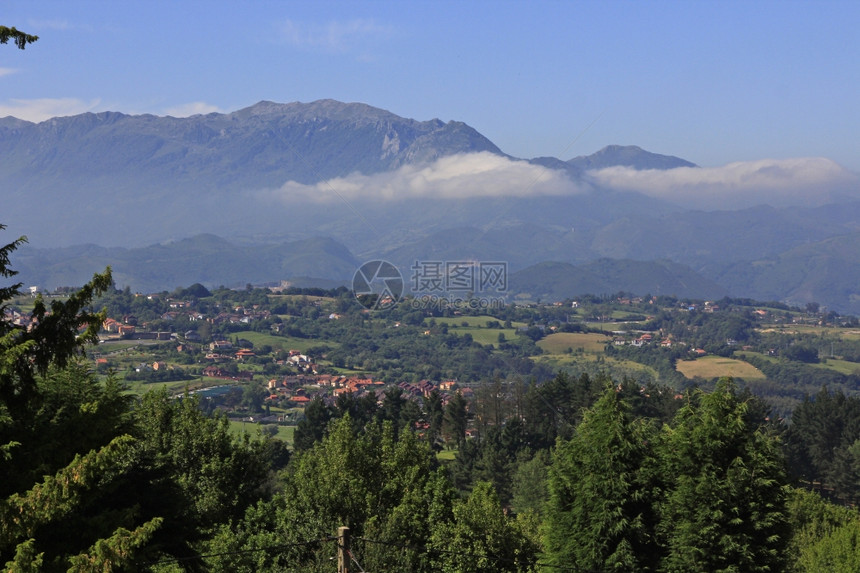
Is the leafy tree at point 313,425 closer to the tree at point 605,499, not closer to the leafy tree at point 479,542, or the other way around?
the leafy tree at point 479,542

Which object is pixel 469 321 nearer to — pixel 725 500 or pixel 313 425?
pixel 313 425

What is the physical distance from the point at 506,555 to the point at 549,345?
113 meters

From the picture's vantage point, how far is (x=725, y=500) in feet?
43.6

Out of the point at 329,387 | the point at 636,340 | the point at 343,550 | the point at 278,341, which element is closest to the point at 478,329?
the point at 636,340

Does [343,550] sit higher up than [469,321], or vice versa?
[343,550]

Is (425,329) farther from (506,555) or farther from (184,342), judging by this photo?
(506,555)

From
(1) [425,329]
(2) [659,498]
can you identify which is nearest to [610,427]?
(2) [659,498]

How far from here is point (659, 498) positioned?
14.0m

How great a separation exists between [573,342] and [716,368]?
1033 inches

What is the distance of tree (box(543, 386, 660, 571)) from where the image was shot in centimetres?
1362

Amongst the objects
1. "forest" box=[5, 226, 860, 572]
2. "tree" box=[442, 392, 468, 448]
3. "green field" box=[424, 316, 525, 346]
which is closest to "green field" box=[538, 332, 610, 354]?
"green field" box=[424, 316, 525, 346]

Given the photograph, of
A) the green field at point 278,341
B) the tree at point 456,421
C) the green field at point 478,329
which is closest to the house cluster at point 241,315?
the green field at point 278,341

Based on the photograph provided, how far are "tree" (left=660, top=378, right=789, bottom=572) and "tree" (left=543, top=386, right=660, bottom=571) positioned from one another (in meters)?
0.42

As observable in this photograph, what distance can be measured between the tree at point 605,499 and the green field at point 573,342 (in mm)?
107269
